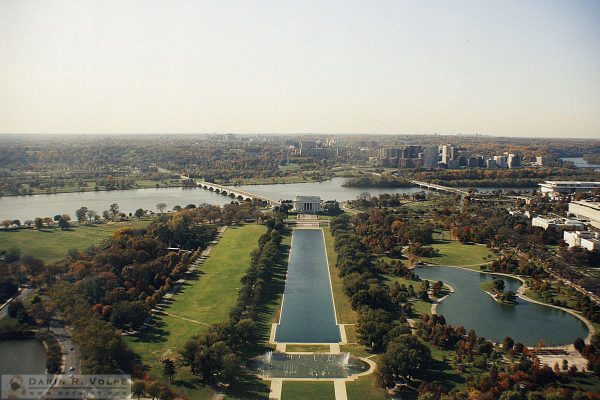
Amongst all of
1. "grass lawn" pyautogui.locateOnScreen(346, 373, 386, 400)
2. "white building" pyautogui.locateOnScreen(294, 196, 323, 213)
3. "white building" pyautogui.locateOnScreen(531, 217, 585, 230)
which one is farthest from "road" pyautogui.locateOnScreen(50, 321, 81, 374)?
"white building" pyautogui.locateOnScreen(531, 217, 585, 230)

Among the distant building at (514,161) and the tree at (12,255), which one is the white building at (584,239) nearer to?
the tree at (12,255)

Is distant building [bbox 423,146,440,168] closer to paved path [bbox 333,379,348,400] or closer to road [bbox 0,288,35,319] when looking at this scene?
road [bbox 0,288,35,319]

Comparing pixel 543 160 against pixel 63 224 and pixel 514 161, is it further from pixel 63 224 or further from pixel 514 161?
pixel 63 224

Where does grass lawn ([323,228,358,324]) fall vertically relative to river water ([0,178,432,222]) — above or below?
below

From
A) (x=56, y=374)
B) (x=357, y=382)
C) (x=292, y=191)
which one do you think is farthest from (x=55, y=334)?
(x=292, y=191)

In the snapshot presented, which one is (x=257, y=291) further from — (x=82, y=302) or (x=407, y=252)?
(x=407, y=252)

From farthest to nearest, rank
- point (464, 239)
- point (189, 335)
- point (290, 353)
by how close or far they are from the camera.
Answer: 1. point (464, 239)
2. point (189, 335)
3. point (290, 353)
